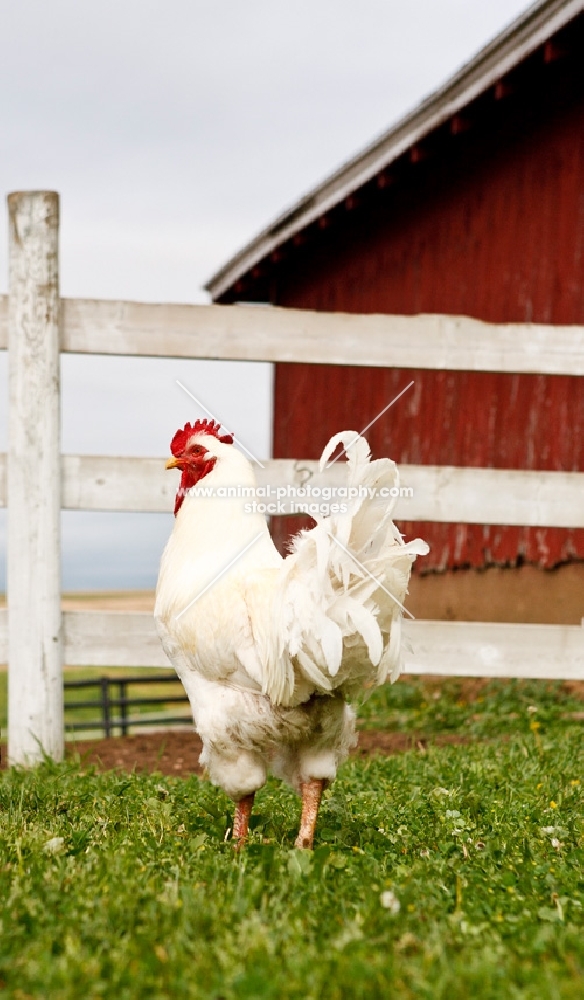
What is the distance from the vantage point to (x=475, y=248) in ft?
37.6

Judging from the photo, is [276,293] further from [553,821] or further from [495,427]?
[553,821]

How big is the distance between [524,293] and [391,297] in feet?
8.66

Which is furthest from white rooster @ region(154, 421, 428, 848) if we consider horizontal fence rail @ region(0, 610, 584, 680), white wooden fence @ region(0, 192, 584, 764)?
horizontal fence rail @ region(0, 610, 584, 680)

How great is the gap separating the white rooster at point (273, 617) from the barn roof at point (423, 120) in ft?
22.0

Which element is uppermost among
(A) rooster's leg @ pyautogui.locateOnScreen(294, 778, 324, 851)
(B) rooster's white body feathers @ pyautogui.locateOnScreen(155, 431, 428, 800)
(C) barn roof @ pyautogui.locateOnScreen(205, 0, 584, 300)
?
(C) barn roof @ pyautogui.locateOnScreen(205, 0, 584, 300)

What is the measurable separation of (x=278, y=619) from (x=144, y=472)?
2.61 metres

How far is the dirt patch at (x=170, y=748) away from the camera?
6006mm

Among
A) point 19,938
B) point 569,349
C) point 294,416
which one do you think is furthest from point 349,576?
point 294,416

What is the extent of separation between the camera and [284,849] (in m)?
3.46

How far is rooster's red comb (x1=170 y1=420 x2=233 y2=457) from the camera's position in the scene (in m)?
4.04

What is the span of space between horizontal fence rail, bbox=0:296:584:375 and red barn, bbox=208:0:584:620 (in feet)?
14.0

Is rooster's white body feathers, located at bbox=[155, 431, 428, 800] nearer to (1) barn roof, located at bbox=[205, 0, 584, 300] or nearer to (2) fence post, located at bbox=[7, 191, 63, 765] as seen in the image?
(2) fence post, located at bbox=[7, 191, 63, 765]

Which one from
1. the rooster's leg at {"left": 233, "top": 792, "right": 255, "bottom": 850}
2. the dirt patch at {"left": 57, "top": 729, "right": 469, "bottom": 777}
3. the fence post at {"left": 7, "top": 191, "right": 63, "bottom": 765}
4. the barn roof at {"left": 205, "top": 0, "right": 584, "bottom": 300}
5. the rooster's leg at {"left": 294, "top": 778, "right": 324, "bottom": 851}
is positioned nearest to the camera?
the rooster's leg at {"left": 294, "top": 778, "right": 324, "bottom": 851}

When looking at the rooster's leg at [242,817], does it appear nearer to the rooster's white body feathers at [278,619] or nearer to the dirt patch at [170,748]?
the rooster's white body feathers at [278,619]
